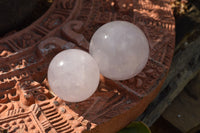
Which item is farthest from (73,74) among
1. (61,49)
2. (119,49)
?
(61,49)

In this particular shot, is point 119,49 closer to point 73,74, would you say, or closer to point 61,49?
point 73,74

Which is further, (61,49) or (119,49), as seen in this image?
(61,49)

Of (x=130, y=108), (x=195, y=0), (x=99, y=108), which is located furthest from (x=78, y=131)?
(x=195, y=0)

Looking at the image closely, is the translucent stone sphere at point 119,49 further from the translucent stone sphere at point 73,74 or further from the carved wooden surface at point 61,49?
the carved wooden surface at point 61,49

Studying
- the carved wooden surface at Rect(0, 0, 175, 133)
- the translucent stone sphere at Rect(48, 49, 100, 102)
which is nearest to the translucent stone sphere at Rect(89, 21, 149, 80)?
the translucent stone sphere at Rect(48, 49, 100, 102)

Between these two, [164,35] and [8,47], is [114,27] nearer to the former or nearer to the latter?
[164,35]

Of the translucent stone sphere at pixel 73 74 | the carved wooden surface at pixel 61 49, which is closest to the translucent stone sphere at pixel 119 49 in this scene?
the translucent stone sphere at pixel 73 74
